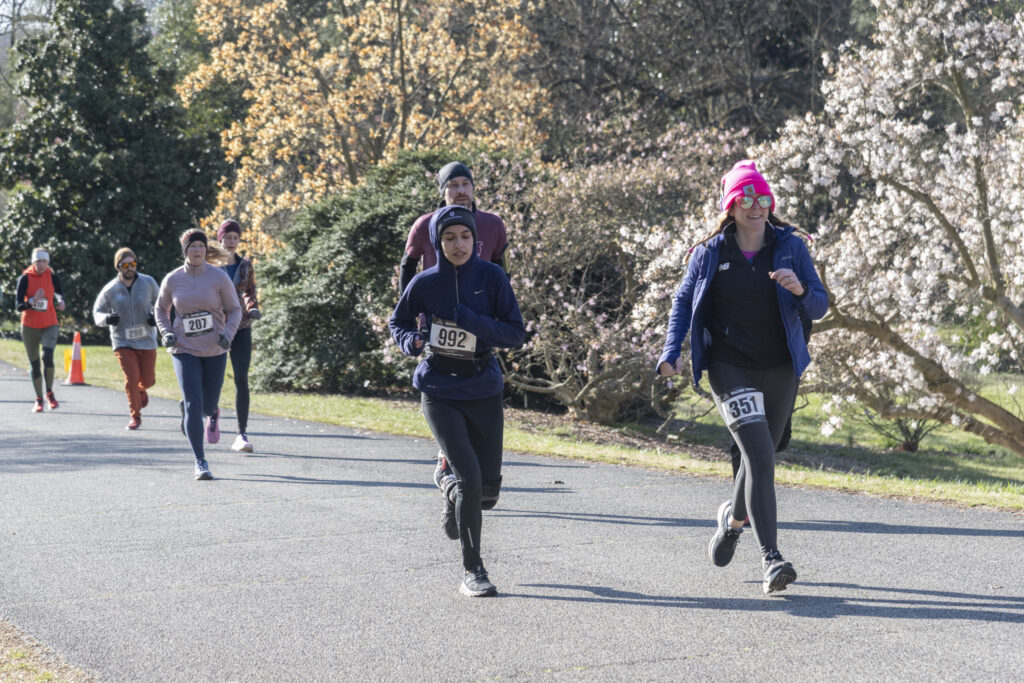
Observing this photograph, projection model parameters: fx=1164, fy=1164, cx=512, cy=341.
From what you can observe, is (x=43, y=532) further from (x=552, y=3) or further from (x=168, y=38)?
(x=168, y=38)

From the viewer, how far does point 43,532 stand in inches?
273

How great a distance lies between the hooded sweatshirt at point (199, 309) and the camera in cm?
907

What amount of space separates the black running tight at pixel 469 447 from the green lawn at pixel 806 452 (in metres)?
3.76

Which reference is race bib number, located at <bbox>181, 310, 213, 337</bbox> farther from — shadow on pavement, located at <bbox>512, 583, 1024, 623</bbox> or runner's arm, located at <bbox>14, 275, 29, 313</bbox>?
runner's arm, located at <bbox>14, 275, 29, 313</bbox>

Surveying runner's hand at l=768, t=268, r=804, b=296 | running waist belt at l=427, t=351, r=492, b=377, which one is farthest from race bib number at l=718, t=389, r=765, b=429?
running waist belt at l=427, t=351, r=492, b=377

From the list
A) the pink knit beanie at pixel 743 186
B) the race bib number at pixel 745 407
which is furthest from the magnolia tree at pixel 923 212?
the race bib number at pixel 745 407

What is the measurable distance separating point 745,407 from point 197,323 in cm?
519

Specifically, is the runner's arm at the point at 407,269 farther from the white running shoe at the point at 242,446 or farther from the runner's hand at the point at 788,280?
the white running shoe at the point at 242,446

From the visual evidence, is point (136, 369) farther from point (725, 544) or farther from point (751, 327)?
point (751, 327)

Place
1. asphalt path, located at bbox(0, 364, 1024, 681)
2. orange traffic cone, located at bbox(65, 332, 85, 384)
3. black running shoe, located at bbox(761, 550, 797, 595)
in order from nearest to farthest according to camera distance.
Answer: asphalt path, located at bbox(0, 364, 1024, 681)
black running shoe, located at bbox(761, 550, 797, 595)
orange traffic cone, located at bbox(65, 332, 85, 384)

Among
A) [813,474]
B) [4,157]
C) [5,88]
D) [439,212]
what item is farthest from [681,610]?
[5,88]

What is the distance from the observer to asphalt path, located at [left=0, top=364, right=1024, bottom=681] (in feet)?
14.1

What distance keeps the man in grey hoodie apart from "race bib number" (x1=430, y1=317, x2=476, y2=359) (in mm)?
7263

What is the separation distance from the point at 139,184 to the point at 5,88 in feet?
70.1
